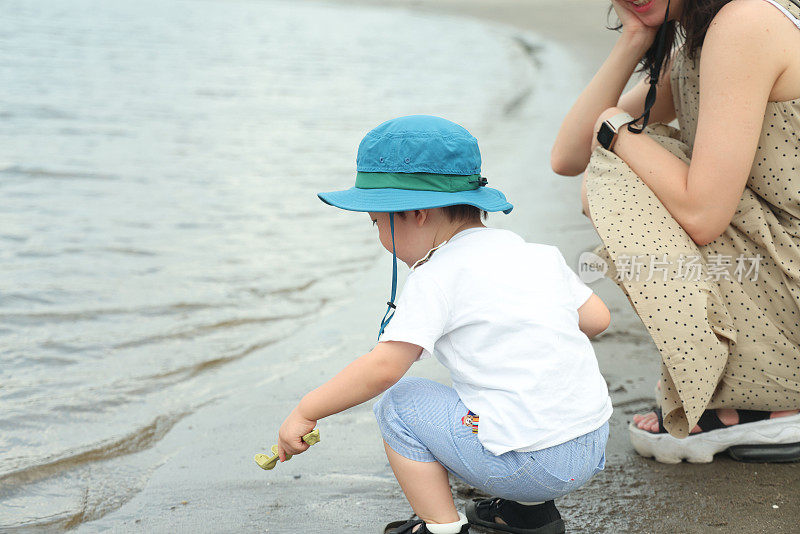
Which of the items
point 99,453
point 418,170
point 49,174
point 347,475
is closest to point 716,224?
point 418,170

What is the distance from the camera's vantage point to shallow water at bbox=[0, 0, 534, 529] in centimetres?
249

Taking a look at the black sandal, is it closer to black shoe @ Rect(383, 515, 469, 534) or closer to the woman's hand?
black shoe @ Rect(383, 515, 469, 534)

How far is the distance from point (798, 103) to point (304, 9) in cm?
2483

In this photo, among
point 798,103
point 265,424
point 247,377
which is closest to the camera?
point 798,103

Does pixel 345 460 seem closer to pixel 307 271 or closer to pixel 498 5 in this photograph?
pixel 307 271

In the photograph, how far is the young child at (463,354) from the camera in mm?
1590

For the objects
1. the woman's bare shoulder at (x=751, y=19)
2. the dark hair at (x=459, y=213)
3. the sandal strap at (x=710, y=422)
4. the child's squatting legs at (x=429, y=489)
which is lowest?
the sandal strap at (x=710, y=422)

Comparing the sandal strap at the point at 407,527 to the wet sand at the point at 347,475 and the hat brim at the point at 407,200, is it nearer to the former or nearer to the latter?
the wet sand at the point at 347,475

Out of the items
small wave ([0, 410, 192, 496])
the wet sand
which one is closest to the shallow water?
small wave ([0, 410, 192, 496])

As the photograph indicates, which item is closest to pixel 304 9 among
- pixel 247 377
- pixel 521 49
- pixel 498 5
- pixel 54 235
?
pixel 498 5

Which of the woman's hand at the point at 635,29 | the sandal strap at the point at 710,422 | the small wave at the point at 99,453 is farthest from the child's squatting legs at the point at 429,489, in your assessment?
the woman's hand at the point at 635,29

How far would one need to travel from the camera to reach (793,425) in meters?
2.06

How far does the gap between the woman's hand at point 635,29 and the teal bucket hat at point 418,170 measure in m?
0.76

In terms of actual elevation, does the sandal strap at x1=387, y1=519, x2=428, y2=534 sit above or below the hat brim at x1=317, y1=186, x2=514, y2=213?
below
